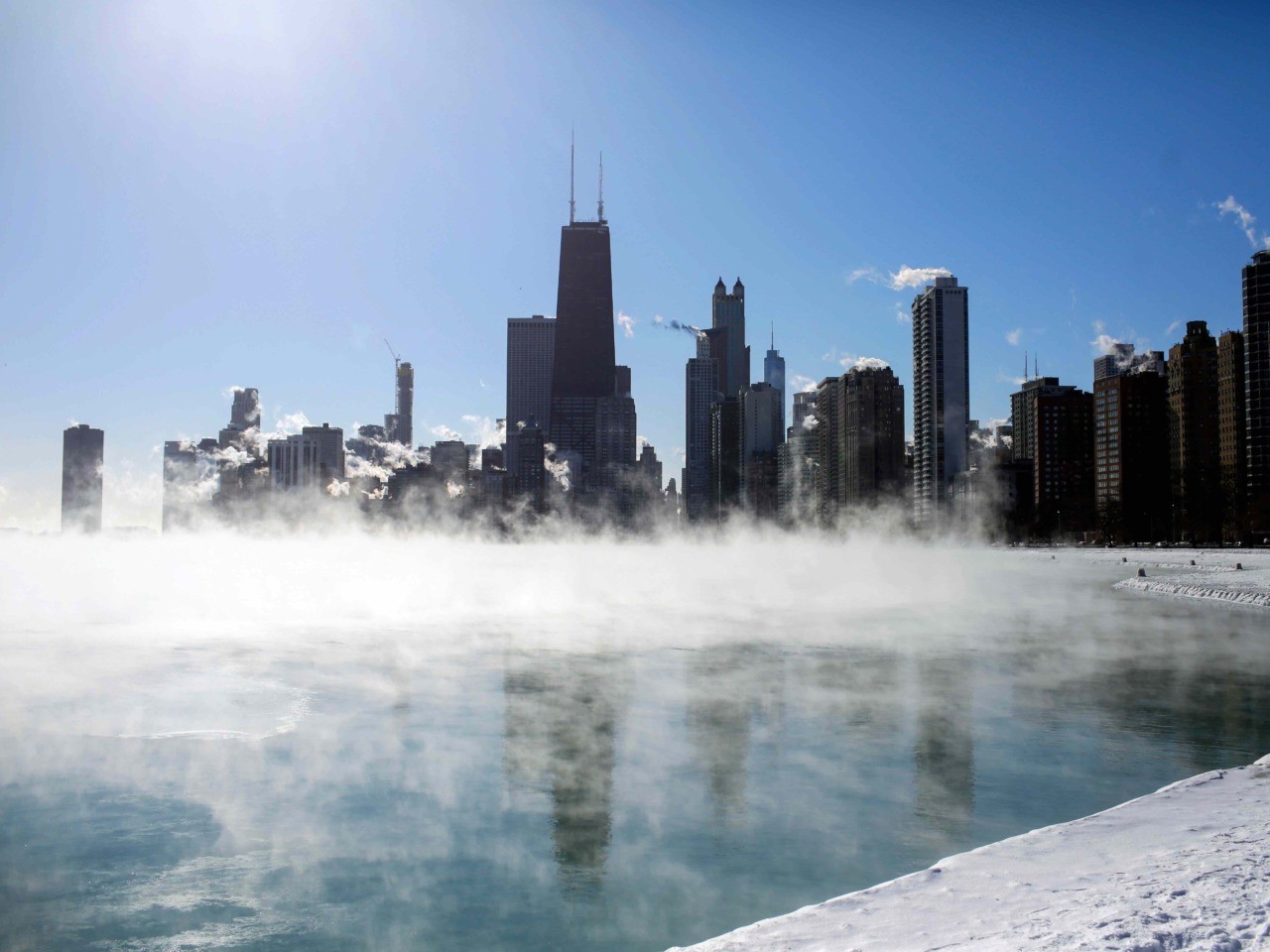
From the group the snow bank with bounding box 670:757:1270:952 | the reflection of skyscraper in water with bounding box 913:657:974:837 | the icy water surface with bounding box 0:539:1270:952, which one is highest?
the snow bank with bounding box 670:757:1270:952

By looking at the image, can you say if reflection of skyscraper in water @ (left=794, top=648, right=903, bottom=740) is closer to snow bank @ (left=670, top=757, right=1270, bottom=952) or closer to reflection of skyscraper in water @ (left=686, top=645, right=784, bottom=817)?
reflection of skyscraper in water @ (left=686, top=645, right=784, bottom=817)

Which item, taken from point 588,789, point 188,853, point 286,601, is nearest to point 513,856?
point 588,789

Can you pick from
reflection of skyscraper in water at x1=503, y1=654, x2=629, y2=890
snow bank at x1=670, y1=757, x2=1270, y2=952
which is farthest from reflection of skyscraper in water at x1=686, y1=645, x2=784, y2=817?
snow bank at x1=670, y1=757, x2=1270, y2=952

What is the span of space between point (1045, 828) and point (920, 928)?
4.35 metres

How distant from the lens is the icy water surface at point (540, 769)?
1171 cm

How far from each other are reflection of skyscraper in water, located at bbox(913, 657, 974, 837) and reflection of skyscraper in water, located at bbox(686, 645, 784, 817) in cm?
295

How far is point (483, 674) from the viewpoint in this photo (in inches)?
1144

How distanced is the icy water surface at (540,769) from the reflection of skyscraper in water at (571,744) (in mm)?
87

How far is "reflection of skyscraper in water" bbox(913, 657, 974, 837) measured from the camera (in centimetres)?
1481

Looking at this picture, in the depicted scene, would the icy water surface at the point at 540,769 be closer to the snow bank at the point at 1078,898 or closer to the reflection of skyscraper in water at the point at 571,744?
the reflection of skyscraper in water at the point at 571,744

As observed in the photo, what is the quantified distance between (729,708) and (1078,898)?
14.0 meters

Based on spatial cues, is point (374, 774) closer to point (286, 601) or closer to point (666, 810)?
point (666, 810)

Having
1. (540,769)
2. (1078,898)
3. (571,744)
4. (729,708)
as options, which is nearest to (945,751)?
(729,708)

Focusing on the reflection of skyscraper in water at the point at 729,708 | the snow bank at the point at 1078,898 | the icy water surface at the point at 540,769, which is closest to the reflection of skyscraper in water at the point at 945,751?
the icy water surface at the point at 540,769
